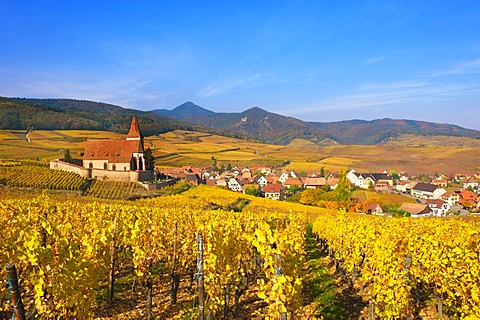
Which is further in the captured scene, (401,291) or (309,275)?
(309,275)

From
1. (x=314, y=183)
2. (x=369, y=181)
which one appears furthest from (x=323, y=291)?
(x=369, y=181)

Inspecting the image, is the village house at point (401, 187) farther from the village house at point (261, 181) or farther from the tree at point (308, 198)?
the tree at point (308, 198)

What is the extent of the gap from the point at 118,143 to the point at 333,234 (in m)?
55.9

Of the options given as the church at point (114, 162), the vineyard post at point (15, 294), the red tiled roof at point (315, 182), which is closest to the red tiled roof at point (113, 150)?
the church at point (114, 162)

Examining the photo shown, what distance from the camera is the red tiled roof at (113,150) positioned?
210 ft

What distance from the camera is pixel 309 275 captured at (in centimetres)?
1822

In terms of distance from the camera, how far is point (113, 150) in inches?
2564

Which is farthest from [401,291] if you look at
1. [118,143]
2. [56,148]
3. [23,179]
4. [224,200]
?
[56,148]

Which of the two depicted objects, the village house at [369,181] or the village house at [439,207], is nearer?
the village house at [439,207]

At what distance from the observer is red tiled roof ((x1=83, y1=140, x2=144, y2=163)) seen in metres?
63.9

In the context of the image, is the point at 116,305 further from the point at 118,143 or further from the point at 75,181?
the point at 118,143

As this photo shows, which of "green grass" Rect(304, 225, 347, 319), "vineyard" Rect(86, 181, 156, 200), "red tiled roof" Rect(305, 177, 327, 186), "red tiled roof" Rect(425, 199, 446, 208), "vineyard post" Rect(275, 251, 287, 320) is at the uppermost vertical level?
"vineyard post" Rect(275, 251, 287, 320)

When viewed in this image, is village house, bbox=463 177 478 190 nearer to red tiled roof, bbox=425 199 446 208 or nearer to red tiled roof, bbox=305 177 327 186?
red tiled roof, bbox=305 177 327 186

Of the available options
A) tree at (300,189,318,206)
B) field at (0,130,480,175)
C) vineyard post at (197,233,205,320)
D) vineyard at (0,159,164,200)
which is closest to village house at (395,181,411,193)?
field at (0,130,480,175)
